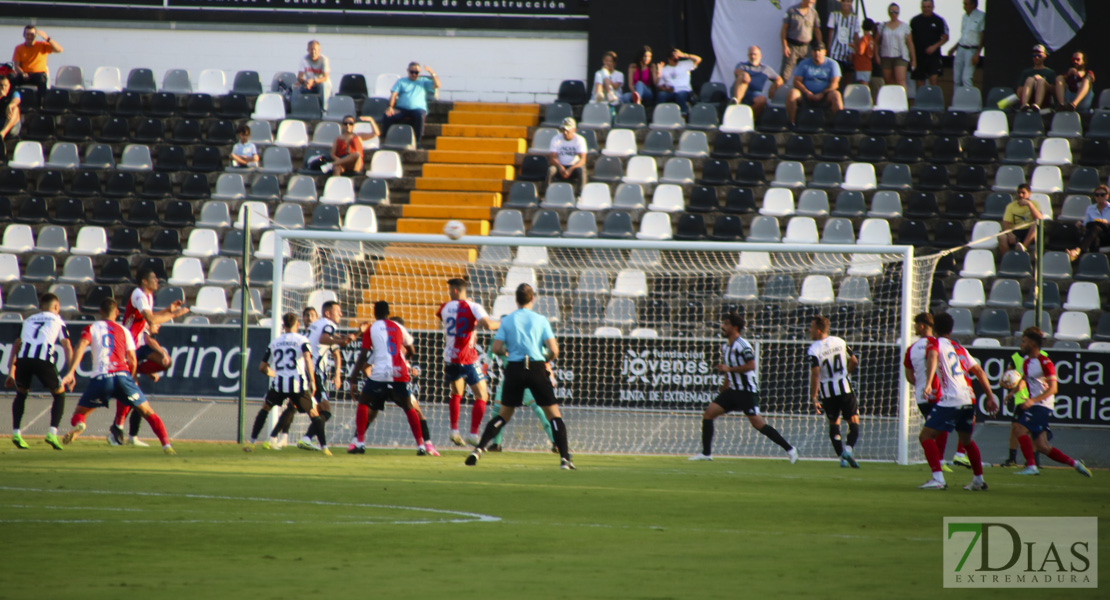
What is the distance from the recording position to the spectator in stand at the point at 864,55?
22688 millimetres

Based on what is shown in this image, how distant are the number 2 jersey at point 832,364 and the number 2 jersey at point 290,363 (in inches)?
229

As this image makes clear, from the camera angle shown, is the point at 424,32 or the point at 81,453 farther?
the point at 424,32

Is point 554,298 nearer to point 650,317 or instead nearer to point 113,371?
point 650,317

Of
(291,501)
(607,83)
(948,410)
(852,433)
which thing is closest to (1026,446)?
(852,433)

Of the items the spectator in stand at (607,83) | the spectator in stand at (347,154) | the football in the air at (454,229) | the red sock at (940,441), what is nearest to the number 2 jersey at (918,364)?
the red sock at (940,441)

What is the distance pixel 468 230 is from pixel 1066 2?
11949 mm

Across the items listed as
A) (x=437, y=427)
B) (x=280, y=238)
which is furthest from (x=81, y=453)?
(x=437, y=427)

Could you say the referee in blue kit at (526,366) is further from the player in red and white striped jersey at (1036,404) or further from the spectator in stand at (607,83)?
the spectator in stand at (607,83)

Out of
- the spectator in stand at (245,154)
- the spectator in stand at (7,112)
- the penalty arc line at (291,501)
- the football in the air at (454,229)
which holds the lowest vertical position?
the penalty arc line at (291,501)

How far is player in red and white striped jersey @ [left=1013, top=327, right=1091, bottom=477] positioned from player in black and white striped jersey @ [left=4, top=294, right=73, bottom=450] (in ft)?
34.8

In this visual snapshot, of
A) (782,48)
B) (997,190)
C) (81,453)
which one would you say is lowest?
(81,453)

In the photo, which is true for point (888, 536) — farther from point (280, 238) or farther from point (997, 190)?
point (997, 190)

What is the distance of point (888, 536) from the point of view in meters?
8.05

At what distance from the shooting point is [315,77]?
23.6 m
